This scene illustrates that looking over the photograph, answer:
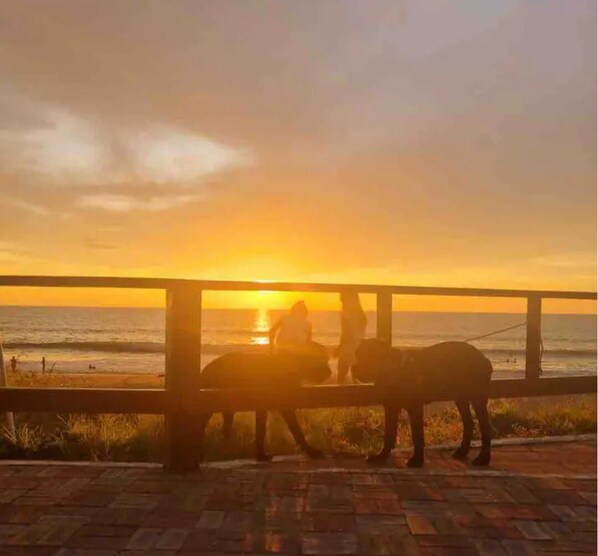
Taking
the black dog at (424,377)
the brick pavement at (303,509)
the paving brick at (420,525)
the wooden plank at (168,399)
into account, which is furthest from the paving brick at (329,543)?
the black dog at (424,377)

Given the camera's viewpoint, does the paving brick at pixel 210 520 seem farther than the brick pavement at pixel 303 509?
Yes

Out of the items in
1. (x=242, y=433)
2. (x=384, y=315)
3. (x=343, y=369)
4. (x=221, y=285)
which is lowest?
(x=242, y=433)

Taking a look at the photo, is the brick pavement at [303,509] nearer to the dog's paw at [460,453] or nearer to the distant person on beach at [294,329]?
the dog's paw at [460,453]

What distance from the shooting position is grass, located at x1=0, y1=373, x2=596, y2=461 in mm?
6055

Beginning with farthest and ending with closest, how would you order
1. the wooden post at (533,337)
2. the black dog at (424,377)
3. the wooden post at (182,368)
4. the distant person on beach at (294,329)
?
the distant person on beach at (294,329) < the wooden post at (533,337) < the black dog at (424,377) < the wooden post at (182,368)

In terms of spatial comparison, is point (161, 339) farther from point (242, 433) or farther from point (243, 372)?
point (243, 372)

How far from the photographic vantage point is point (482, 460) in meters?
5.23

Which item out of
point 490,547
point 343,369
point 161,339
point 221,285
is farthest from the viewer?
point 161,339

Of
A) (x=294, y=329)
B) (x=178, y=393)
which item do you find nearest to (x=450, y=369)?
(x=294, y=329)

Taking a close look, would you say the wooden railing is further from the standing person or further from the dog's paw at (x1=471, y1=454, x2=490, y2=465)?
the dog's paw at (x1=471, y1=454, x2=490, y2=465)

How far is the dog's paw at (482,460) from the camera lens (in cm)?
521

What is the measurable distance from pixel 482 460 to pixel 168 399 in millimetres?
2402

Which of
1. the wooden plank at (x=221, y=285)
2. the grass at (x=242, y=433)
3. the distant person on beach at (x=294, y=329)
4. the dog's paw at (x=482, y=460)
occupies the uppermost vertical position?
the wooden plank at (x=221, y=285)

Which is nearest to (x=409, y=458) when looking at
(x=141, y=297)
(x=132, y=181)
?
(x=141, y=297)
